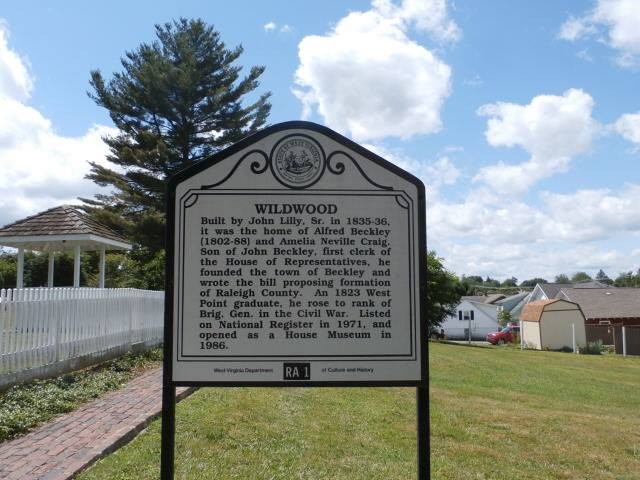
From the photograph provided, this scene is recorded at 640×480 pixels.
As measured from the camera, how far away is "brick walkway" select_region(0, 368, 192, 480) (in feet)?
15.8

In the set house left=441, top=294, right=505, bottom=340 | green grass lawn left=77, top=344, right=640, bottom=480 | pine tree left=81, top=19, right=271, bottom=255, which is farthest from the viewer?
house left=441, top=294, right=505, bottom=340

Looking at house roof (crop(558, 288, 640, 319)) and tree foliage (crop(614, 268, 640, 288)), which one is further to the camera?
tree foliage (crop(614, 268, 640, 288))

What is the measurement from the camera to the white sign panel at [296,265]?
12.4 ft

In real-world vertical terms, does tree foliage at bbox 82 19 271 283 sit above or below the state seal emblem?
above

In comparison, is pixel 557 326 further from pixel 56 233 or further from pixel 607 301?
pixel 56 233

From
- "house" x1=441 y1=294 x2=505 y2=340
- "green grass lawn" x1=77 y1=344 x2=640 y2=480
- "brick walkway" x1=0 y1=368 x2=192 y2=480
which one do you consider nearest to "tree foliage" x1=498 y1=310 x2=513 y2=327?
"house" x1=441 y1=294 x2=505 y2=340

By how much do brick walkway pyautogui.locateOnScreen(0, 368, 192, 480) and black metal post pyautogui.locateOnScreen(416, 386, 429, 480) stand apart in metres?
2.75

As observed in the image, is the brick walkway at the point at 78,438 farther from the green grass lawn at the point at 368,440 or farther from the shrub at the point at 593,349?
the shrub at the point at 593,349

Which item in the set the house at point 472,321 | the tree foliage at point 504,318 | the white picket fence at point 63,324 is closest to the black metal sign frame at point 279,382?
the white picket fence at point 63,324

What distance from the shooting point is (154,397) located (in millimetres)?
7875

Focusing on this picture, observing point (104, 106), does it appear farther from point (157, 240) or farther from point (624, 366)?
point (624, 366)

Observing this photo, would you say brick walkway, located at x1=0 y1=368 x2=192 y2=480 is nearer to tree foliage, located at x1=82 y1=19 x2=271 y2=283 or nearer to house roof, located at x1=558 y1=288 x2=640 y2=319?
tree foliage, located at x1=82 y1=19 x2=271 y2=283

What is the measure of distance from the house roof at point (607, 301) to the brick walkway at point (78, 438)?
42.1m

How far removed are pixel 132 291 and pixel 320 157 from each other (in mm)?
10209
